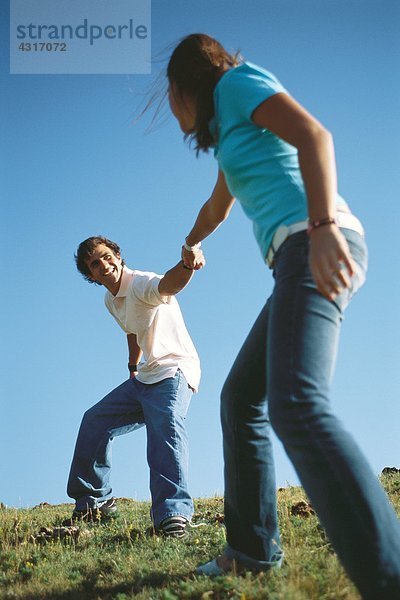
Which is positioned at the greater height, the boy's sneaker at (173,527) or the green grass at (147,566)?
the boy's sneaker at (173,527)

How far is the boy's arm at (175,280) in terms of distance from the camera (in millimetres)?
5801

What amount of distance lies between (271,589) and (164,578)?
32.4 inches

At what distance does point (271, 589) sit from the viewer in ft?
10.0

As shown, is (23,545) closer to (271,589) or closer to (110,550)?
(110,550)

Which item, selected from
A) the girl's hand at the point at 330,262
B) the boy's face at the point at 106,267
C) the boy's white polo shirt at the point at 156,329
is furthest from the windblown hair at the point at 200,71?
the boy's face at the point at 106,267

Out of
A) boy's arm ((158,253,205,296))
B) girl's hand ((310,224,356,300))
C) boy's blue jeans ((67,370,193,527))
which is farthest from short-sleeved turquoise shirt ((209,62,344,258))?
boy's blue jeans ((67,370,193,527))

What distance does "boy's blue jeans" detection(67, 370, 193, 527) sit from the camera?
5844 millimetres

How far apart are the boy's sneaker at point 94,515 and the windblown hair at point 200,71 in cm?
433

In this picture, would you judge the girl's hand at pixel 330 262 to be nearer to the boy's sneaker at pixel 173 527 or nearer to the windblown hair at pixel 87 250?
the boy's sneaker at pixel 173 527

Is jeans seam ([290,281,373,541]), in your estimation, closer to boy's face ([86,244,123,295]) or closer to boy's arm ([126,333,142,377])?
boy's face ([86,244,123,295])

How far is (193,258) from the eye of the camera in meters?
5.17

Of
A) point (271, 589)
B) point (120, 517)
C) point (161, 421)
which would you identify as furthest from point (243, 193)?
point (120, 517)

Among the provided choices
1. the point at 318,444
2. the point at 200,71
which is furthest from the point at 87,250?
the point at 318,444

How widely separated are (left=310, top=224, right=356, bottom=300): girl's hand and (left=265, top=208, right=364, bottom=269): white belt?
0.76 ft
